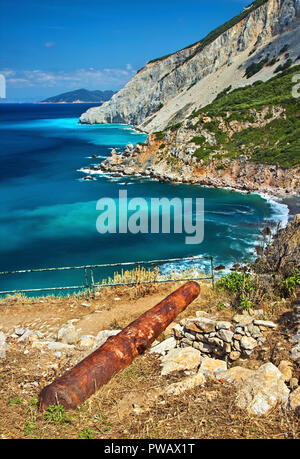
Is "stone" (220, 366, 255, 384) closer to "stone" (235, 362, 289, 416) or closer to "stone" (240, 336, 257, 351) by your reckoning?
"stone" (235, 362, 289, 416)

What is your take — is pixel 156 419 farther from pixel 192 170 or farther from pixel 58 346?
pixel 192 170

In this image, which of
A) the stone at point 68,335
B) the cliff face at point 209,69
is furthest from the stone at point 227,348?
the cliff face at point 209,69

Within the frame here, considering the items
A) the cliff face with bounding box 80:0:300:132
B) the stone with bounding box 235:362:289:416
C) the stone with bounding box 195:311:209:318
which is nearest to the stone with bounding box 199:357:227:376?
the stone with bounding box 235:362:289:416

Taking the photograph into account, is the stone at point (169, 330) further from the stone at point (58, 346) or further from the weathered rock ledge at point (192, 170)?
the weathered rock ledge at point (192, 170)
